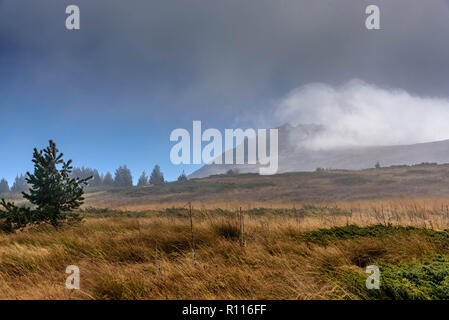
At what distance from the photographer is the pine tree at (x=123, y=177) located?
75438mm

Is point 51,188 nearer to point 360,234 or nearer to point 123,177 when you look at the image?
point 360,234

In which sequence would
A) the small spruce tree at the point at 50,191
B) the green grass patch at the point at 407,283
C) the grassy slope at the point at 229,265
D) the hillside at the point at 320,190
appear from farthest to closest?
1. the hillside at the point at 320,190
2. the small spruce tree at the point at 50,191
3. the grassy slope at the point at 229,265
4. the green grass patch at the point at 407,283

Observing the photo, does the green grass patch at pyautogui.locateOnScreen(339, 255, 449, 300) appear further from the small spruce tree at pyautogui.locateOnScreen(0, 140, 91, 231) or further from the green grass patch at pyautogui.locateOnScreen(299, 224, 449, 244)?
the small spruce tree at pyautogui.locateOnScreen(0, 140, 91, 231)

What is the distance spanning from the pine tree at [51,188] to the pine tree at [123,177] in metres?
73.7

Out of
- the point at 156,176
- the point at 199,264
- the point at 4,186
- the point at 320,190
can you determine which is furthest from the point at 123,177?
the point at 199,264

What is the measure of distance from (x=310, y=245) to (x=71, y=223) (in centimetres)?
725

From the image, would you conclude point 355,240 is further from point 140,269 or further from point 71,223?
point 71,223

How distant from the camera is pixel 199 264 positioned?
3229 millimetres

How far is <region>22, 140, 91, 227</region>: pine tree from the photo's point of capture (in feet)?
22.6

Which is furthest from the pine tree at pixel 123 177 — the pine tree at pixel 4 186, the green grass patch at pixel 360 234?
the green grass patch at pixel 360 234

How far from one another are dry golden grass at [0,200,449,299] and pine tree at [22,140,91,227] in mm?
1780

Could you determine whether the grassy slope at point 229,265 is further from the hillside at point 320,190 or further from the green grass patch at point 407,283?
the hillside at point 320,190
